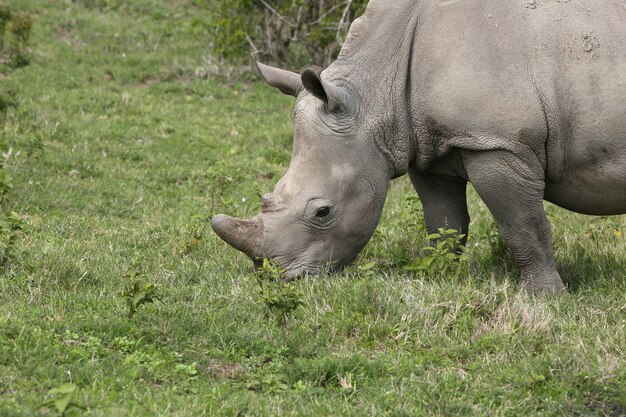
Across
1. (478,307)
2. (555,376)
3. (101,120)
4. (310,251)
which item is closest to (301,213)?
Answer: (310,251)

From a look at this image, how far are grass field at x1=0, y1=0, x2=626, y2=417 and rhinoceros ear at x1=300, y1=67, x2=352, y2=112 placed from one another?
3.63ft

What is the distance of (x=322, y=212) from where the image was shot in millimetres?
6969

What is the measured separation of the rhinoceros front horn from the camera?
695 cm

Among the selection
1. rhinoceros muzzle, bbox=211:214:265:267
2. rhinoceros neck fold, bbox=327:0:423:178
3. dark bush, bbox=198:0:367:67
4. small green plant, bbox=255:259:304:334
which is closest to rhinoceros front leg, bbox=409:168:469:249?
rhinoceros neck fold, bbox=327:0:423:178

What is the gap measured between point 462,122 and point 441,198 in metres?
1.20

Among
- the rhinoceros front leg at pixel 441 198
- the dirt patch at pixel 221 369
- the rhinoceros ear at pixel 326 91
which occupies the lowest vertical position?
the rhinoceros front leg at pixel 441 198

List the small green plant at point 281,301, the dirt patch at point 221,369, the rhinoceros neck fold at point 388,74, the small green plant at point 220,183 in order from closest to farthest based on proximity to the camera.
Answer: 1. the dirt patch at point 221,369
2. the small green plant at point 281,301
3. the rhinoceros neck fold at point 388,74
4. the small green plant at point 220,183

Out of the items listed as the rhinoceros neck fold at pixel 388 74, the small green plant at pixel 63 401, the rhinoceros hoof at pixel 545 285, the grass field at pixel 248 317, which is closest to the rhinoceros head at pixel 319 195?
the rhinoceros neck fold at pixel 388 74

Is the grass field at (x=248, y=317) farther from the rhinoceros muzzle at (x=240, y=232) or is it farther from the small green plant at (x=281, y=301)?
the rhinoceros muzzle at (x=240, y=232)

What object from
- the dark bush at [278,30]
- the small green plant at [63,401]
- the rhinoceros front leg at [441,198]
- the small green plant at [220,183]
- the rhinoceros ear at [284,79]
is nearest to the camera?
the small green plant at [63,401]

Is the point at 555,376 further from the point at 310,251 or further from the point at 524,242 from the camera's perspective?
the point at 310,251

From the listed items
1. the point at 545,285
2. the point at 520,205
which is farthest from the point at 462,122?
the point at 545,285

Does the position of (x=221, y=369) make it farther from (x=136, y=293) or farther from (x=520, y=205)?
(x=520, y=205)

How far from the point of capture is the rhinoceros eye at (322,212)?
695cm
